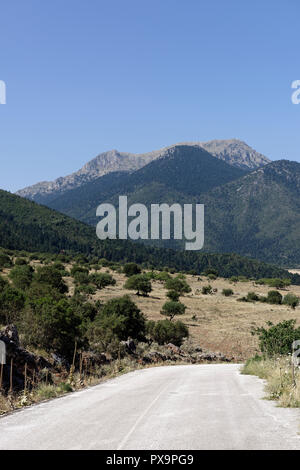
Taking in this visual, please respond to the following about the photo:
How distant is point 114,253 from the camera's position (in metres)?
180

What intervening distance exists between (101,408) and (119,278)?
86.2 meters

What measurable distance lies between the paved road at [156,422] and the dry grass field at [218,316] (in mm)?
29879

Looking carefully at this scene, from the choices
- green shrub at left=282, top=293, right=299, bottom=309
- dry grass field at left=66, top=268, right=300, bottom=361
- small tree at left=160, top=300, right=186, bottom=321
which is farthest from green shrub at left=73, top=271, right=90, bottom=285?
green shrub at left=282, top=293, right=299, bottom=309

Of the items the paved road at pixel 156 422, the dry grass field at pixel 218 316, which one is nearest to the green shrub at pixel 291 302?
the dry grass field at pixel 218 316

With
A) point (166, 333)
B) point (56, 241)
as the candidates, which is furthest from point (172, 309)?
point (56, 241)

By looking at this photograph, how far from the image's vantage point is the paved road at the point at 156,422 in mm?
8438

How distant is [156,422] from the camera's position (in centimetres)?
1048

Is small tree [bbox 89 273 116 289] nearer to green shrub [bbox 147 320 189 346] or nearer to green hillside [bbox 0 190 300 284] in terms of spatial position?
green shrub [bbox 147 320 189 346]

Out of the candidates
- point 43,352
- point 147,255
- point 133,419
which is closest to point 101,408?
point 133,419

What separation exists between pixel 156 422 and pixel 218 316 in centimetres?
5920

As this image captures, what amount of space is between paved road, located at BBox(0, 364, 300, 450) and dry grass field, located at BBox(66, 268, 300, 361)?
29.9 metres

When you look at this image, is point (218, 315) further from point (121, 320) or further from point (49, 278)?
point (121, 320)

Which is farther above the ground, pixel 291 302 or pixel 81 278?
pixel 81 278
